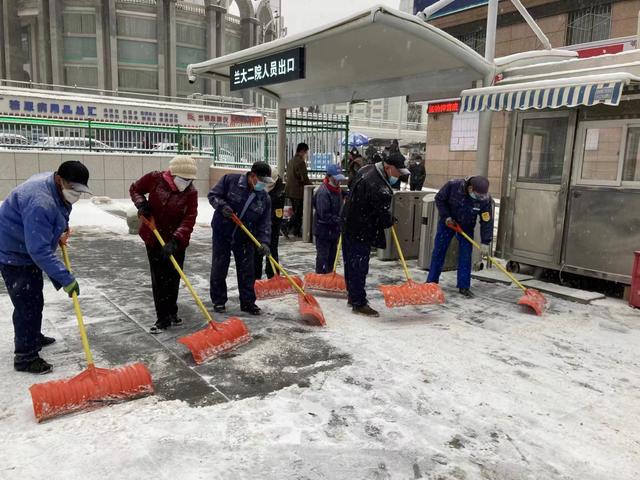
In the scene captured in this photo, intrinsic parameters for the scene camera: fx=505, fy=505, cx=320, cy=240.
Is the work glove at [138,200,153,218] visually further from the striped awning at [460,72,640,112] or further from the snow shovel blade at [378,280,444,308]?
the striped awning at [460,72,640,112]

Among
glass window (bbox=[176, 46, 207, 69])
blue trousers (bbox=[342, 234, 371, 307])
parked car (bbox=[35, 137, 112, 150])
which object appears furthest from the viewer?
glass window (bbox=[176, 46, 207, 69])

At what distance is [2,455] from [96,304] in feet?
9.50

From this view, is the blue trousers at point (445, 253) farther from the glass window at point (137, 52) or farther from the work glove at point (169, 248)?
the glass window at point (137, 52)


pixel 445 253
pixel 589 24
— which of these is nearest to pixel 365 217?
pixel 445 253

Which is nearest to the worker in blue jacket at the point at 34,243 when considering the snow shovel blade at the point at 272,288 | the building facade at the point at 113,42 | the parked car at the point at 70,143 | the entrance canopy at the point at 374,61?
the snow shovel blade at the point at 272,288

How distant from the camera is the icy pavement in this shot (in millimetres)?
2758

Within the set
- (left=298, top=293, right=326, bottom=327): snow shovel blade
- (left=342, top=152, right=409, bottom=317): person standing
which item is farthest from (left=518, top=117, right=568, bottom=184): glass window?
(left=298, top=293, right=326, bottom=327): snow shovel blade

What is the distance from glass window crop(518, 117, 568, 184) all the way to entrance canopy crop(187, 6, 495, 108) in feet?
3.42

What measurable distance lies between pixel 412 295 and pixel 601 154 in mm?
3241

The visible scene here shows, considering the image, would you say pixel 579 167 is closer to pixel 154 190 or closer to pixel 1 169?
pixel 154 190

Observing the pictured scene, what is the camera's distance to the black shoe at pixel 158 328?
4691mm

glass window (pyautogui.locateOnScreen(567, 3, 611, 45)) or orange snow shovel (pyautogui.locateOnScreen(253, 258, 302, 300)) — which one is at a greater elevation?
glass window (pyautogui.locateOnScreen(567, 3, 611, 45))

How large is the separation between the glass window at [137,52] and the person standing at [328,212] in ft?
132

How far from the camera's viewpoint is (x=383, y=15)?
5.62m
